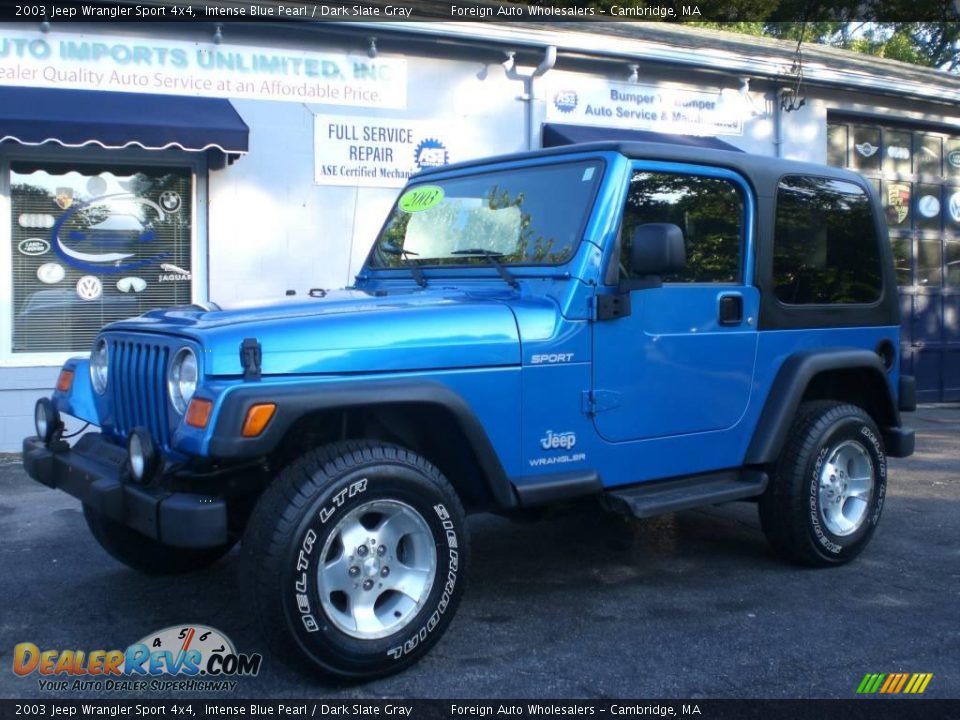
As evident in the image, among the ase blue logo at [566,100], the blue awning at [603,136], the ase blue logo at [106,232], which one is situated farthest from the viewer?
the ase blue logo at [566,100]

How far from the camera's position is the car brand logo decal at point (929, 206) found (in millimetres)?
12680

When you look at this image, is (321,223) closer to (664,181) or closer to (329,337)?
(664,181)

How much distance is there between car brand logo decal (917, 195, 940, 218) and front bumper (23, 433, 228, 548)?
11.4 meters

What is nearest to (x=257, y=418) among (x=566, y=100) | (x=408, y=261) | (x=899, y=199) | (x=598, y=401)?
(x=598, y=401)

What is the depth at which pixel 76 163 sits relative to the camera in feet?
27.7

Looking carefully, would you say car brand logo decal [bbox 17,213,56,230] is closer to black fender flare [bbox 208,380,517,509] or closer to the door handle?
black fender flare [bbox 208,380,517,509]

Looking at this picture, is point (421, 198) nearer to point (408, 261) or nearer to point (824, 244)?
point (408, 261)

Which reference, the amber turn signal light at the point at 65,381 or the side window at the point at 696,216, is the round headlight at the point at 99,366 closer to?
the amber turn signal light at the point at 65,381

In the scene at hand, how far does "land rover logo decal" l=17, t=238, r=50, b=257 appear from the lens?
840cm

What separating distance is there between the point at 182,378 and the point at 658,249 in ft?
6.34

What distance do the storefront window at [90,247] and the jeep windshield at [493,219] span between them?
4104 millimetres

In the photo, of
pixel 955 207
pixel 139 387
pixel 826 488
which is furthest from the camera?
pixel 955 207

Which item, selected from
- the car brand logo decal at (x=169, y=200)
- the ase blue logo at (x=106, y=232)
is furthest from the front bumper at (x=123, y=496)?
the car brand logo decal at (x=169, y=200)
